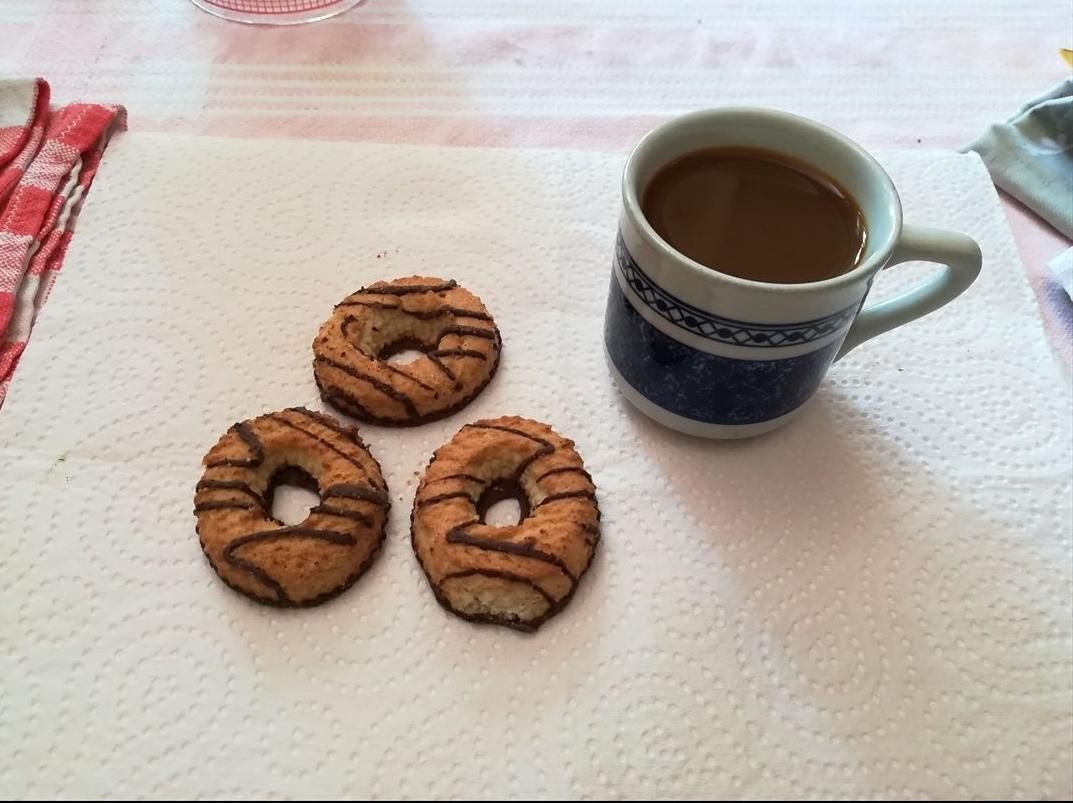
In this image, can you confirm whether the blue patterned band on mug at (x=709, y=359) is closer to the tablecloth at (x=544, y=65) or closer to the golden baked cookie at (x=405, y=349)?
the golden baked cookie at (x=405, y=349)

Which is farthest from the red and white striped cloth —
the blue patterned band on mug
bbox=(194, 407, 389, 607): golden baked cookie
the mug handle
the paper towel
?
the mug handle

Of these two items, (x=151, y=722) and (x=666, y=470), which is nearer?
(x=151, y=722)

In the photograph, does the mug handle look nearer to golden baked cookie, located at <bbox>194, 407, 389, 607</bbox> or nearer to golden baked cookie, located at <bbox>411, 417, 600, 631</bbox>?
golden baked cookie, located at <bbox>411, 417, 600, 631</bbox>

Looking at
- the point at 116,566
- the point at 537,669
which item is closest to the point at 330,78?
the point at 116,566

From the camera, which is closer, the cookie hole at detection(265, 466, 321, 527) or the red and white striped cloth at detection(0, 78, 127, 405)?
the cookie hole at detection(265, 466, 321, 527)

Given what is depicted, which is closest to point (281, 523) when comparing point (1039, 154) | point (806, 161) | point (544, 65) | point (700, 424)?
point (700, 424)

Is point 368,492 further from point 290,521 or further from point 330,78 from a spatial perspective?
point 330,78

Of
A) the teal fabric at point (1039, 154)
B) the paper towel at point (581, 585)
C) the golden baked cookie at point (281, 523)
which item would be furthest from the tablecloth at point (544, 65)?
the golden baked cookie at point (281, 523)
